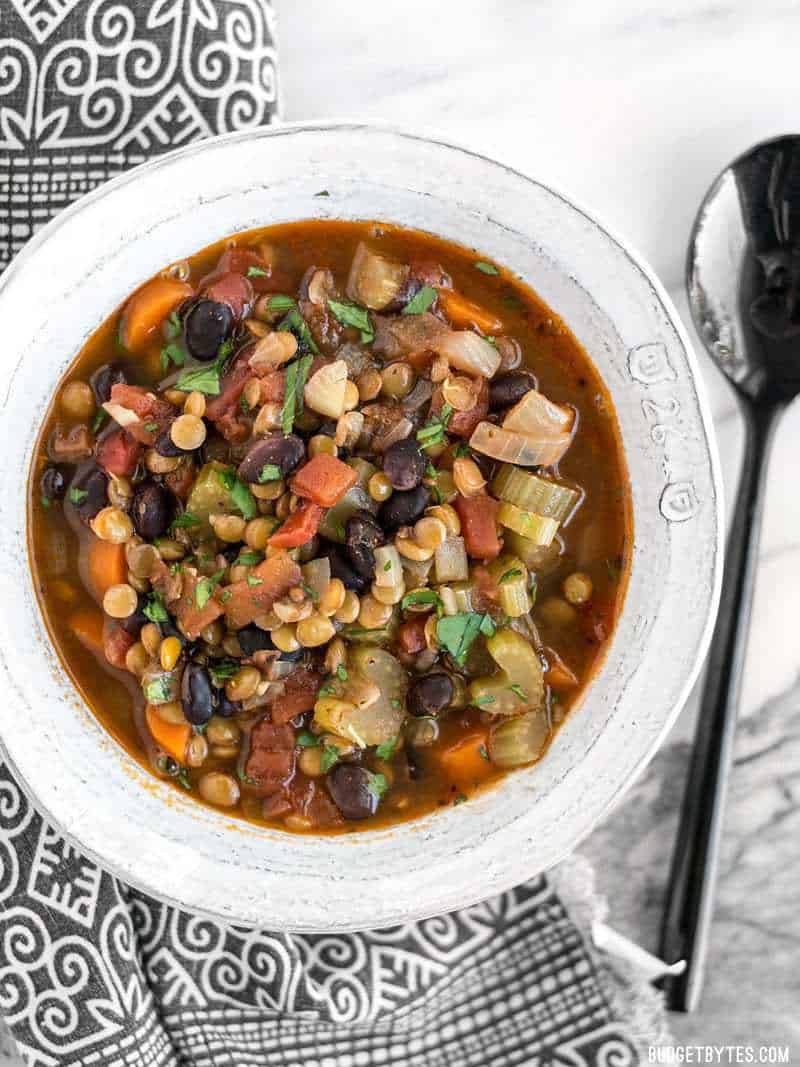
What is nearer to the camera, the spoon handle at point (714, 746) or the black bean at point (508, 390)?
the black bean at point (508, 390)

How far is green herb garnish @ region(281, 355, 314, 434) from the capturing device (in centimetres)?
282

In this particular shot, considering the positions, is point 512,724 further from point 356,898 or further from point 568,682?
point 356,898

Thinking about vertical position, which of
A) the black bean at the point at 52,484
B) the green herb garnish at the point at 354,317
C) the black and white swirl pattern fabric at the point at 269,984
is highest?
the green herb garnish at the point at 354,317

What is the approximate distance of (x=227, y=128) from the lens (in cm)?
310

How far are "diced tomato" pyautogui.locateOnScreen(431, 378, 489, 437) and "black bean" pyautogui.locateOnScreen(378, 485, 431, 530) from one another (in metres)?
0.21

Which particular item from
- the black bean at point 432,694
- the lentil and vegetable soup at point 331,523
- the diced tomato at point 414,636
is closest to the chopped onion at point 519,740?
the lentil and vegetable soup at point 331,523

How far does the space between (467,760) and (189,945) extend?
1.18 m

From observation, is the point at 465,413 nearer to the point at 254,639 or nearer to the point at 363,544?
the point at 363,544

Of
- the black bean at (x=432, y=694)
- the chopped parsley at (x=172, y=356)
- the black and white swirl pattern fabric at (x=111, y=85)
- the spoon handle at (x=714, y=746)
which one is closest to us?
the black bean at (x=432, y=694)

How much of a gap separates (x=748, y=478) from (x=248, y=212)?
6.11 ft

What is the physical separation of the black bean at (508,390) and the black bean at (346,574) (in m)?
0.64

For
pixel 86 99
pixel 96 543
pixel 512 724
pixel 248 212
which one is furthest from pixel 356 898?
pixel 86 99

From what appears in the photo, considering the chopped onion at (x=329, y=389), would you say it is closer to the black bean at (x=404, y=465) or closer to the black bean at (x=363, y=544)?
the black bean at (x=404, y=465)

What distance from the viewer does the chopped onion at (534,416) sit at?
2.86m
